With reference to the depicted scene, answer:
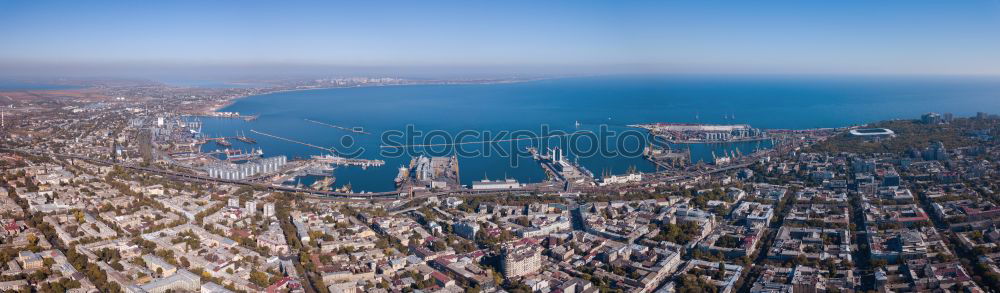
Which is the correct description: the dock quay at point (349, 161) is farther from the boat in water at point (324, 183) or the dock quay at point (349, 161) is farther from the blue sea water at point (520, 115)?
the boat in water at point (324, 183)

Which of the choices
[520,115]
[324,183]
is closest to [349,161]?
[324,183]

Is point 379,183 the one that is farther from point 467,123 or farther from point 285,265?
point 467,123

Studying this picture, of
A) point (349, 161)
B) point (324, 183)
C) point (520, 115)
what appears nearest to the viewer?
point (324, 183)

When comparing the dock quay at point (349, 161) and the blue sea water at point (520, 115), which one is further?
the blue sea water at point (520, 115)

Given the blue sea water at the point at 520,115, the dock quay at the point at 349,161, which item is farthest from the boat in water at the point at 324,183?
the dock quay at the point at 349,161

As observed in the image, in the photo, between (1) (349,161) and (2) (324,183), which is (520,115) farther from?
(2) (324,183)

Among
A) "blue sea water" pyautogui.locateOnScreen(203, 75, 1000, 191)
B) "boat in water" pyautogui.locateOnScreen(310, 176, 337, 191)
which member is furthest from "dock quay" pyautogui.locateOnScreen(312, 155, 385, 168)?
"boat in water" pyautogui.locateOnScreen(310, 176, 337, 191)

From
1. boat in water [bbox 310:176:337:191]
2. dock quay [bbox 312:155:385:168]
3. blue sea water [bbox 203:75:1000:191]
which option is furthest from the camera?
blue sea water [bbox 203:75:1000:191]

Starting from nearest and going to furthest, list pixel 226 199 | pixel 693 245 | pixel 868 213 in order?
pixel 693 245
pixel 868 213
pixel 226 199

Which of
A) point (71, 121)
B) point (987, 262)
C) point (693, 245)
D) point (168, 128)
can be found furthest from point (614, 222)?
point (71, 121)

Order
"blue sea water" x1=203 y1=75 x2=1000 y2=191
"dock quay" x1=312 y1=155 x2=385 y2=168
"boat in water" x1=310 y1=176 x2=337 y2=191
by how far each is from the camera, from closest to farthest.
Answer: "boat in water" x1=310 y1=176 x2=337 y2=191 < "dock quay" x1=312 y1=155 x2=385 y2=168 < "blue sea water" x1=203 y1=75 x2=1000 y2=191

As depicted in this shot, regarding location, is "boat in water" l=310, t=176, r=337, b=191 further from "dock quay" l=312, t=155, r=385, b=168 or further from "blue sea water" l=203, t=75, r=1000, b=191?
"dock quay" l=312, t=155, r=385, b=168
